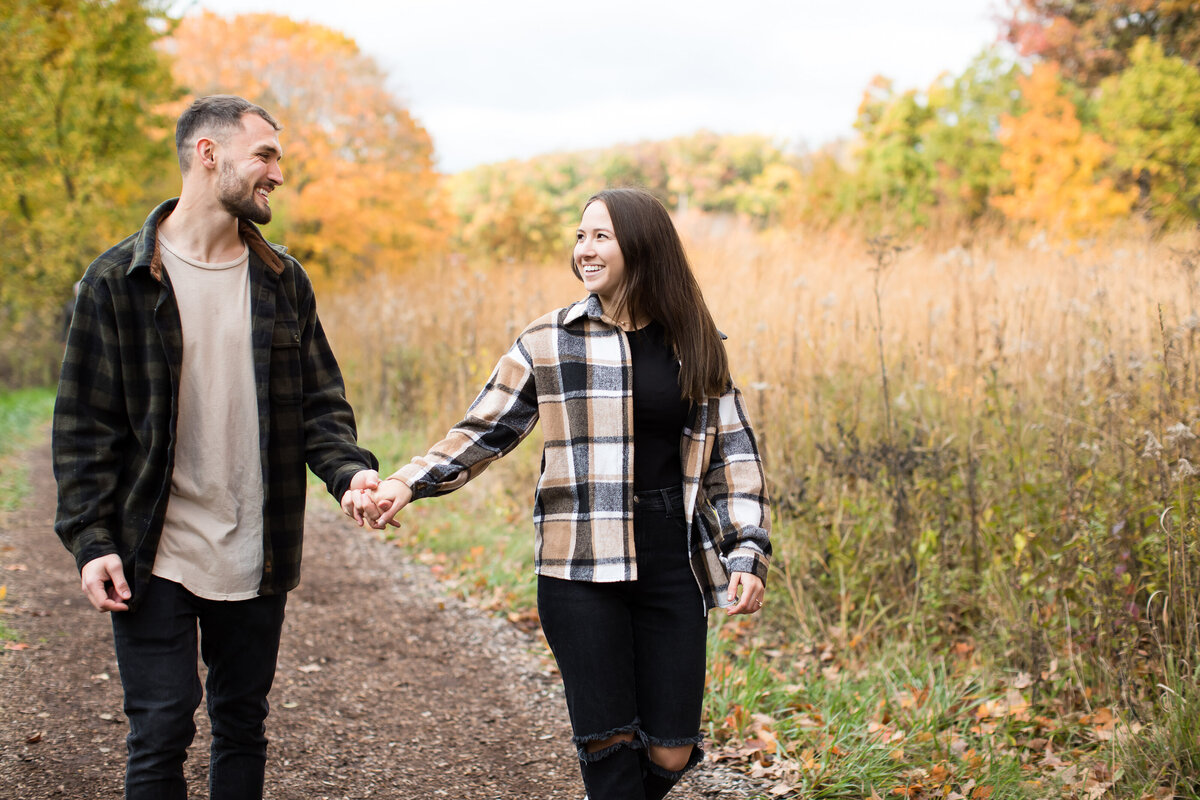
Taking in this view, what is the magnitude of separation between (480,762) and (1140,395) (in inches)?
135

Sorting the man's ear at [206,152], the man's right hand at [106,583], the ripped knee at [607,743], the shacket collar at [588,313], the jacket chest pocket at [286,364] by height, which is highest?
the man's ear at [206,152]

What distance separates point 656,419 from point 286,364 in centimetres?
101

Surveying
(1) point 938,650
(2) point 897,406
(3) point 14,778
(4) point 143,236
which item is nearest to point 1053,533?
(1) point 938,650

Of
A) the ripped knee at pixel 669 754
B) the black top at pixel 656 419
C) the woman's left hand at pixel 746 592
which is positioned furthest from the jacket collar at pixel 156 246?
the ripped knee at pixel 669 754

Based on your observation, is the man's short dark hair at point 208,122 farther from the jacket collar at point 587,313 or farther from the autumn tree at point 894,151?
the autumn tree at point 894,151

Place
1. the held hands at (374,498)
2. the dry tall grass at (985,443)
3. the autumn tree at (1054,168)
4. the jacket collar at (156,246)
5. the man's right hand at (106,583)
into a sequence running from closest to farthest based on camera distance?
the man's right hand at (106,583)
the jacket collar at (156,246)
the held hands at (374,498)
the dry tall grass at (985,443)
the autumn tree at (1054,168)

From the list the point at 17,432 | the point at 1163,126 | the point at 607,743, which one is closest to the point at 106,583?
the point at 607,743

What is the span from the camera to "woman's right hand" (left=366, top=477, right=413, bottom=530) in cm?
232

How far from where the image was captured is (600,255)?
2.46 m

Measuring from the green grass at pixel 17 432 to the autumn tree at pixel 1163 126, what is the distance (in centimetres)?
1292

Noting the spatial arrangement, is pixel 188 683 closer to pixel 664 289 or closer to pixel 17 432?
pixel 664 289

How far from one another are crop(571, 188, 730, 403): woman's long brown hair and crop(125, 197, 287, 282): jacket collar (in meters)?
0.90

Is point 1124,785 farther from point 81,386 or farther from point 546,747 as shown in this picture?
point 81,386

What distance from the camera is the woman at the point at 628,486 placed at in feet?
7.63
